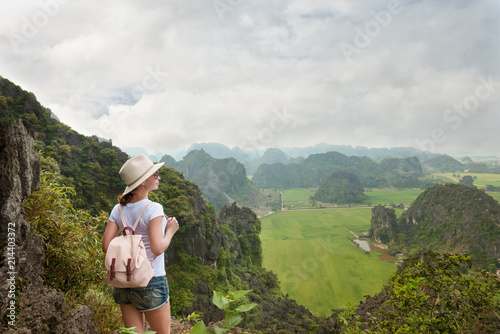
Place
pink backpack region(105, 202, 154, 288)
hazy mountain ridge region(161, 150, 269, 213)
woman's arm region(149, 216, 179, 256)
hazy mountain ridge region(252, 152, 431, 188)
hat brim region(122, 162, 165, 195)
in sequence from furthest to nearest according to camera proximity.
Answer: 1. hazy mountain ridge region(252, 152, 431, 188)
2. hazy mountain ridge region(161, 150, 269, 213)
3. hat brim region(122, 162, 165, 195)
4. woman's arm region(149, 216, 179, 256)
5. pink backpack region(105, 202, 154, 288)

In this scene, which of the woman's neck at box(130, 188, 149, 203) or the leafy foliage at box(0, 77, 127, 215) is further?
the leafy foliage at box(0, 77, 127, 215)

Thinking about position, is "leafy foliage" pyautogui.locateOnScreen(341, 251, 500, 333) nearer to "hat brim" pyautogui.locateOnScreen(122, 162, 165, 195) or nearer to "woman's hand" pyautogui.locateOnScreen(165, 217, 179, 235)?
"woman's hand" pyautogui.locateOnScreen(165, 217, 179, 235)

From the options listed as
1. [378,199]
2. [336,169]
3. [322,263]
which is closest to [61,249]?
[322,263]

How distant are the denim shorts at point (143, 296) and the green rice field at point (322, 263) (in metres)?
33.9

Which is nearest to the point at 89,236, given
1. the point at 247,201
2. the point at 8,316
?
the point at 8,316

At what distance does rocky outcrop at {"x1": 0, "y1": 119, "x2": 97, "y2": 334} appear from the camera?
1.68 metres

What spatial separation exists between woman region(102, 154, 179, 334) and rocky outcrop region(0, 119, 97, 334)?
544mm

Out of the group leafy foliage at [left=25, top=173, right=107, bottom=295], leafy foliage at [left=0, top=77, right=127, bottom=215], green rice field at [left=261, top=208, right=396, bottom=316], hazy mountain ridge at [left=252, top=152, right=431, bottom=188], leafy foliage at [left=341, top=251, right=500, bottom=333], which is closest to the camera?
leafy foliage at [left=341, top=251, right=500, bottom=333]

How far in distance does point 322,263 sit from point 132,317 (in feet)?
158

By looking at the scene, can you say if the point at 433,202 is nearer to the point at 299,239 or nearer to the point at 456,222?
the point at 456,222

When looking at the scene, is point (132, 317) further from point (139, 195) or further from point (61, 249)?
point (61, 249)

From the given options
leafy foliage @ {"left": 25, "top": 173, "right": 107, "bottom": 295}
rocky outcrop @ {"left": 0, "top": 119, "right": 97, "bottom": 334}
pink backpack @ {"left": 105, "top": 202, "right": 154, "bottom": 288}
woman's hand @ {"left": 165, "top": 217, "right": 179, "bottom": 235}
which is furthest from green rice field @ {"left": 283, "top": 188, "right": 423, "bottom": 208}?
pink backpack @ {"left": 105, "top": 202, "right": 154, "bottom": 288}

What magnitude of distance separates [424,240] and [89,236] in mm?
65243

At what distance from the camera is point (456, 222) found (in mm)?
48406
